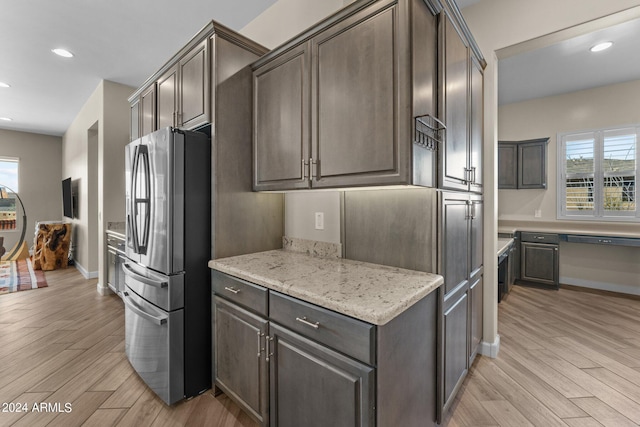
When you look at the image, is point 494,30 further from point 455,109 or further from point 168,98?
point 168,98

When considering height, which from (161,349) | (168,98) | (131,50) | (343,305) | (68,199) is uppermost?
(131,50)

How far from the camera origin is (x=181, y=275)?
6.00 ft

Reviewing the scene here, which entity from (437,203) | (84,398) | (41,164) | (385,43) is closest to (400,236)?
(437,203)

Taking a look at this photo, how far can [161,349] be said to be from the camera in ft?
6.08

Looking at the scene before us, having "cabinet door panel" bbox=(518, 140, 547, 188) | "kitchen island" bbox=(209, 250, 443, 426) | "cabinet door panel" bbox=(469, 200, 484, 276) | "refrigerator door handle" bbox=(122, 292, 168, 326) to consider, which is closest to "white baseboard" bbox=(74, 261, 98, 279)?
"refrigerator door handle" bbox=(122, 292, 168, 326)

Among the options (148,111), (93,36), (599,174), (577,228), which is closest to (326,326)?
Answer: (148,111)

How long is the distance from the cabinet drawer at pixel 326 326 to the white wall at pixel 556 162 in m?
5.11

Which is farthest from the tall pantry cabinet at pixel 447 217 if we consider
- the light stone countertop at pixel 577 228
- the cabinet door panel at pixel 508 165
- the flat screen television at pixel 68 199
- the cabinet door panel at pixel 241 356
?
the flat screen television at pixel 68 199

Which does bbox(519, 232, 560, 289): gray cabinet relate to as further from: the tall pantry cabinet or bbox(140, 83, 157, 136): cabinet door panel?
bbox(140, 83, 157, 136): cabinet door panel

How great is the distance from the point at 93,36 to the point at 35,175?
5887 millimetres

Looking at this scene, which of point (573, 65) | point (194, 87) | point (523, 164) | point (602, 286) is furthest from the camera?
point (523, 164)

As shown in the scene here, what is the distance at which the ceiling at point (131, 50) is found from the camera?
8.82ft

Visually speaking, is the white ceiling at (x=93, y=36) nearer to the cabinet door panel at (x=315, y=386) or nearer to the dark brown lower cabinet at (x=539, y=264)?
the cabinet door panel at (x=315, y=386)

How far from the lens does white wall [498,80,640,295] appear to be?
13.4 feet
